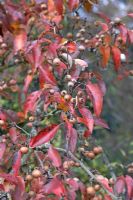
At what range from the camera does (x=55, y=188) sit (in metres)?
1.48

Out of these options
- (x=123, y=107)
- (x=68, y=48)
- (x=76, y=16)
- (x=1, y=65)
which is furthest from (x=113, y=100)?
(x=68, y=48)

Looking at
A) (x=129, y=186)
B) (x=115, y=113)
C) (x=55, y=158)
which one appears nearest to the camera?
(x=55, y=158)

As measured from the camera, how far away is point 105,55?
2160 millimetres

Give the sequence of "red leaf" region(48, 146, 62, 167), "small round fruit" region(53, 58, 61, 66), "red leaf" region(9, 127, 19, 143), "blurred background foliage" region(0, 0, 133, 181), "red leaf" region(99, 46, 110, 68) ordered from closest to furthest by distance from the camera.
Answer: "red leaf" region(48, 146, 62, 167), "small round fruit" region(53, 58, 61, 66), "red leaf" region(9, 127, 19, 143), "red leaf" region(99, 46, 110, 68), "blurred background foliage" region(0, 0, 133, 181)

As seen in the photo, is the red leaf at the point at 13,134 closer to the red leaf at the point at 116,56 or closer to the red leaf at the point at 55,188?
the red leaf at the point at 55,188

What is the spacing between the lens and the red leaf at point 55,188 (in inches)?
58.2

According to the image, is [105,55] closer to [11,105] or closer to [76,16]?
[76,16]

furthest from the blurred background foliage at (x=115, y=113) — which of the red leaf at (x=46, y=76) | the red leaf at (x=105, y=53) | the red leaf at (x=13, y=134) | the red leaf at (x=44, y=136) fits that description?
the red leaf at (x=44, y=136)

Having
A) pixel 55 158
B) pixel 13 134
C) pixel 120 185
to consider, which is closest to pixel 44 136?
pixel 55 158

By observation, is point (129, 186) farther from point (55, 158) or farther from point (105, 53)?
point (105, 53)

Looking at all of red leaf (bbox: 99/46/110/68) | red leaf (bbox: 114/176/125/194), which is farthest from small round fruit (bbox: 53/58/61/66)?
red leaf (bbox: 114/176/125/194)

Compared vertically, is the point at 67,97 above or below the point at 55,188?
above

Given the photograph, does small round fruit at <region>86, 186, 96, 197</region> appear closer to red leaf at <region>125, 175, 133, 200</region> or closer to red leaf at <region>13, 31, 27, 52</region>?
red leaf at <region>125, 175, 133, 200</region>

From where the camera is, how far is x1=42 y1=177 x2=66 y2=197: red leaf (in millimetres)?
1478
